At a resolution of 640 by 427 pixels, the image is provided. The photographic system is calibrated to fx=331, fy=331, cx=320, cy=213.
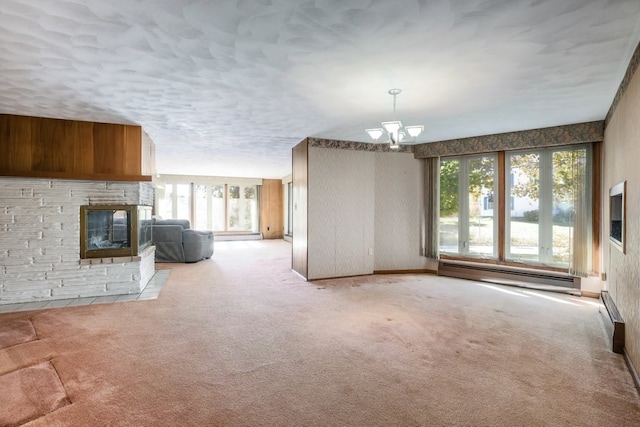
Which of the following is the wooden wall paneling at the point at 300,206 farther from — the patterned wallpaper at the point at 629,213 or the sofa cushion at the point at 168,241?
the patterned wallpaper at the point at 629,213

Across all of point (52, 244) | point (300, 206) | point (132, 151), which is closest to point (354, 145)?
point (300, 206)

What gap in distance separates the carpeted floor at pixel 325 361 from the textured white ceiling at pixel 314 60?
2474mm

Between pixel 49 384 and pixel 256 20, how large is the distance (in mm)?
2931

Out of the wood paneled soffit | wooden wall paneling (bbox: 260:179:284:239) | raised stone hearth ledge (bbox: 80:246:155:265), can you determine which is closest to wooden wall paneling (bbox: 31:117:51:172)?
the wood paneled soffit

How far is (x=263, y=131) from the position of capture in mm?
5277

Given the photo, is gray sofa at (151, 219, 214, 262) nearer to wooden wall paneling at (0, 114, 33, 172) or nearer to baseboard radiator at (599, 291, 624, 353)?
wooden wall paneling at (0, 114, 33, 172)

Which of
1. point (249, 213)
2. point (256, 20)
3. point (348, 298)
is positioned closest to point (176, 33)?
point (256, 20)

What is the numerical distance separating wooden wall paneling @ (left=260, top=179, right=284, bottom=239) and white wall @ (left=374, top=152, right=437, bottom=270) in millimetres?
7130

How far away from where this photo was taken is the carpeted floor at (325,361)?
6.78 feet

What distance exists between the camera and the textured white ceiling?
205cm

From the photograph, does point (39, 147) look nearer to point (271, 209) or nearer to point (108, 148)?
point (108, 148)

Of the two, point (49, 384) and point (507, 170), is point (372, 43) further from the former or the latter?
point (507, 170)

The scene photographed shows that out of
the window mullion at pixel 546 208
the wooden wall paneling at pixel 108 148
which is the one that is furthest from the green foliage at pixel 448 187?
the wooden wall paneling at pixel 108 148

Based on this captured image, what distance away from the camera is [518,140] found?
529 centimetres
